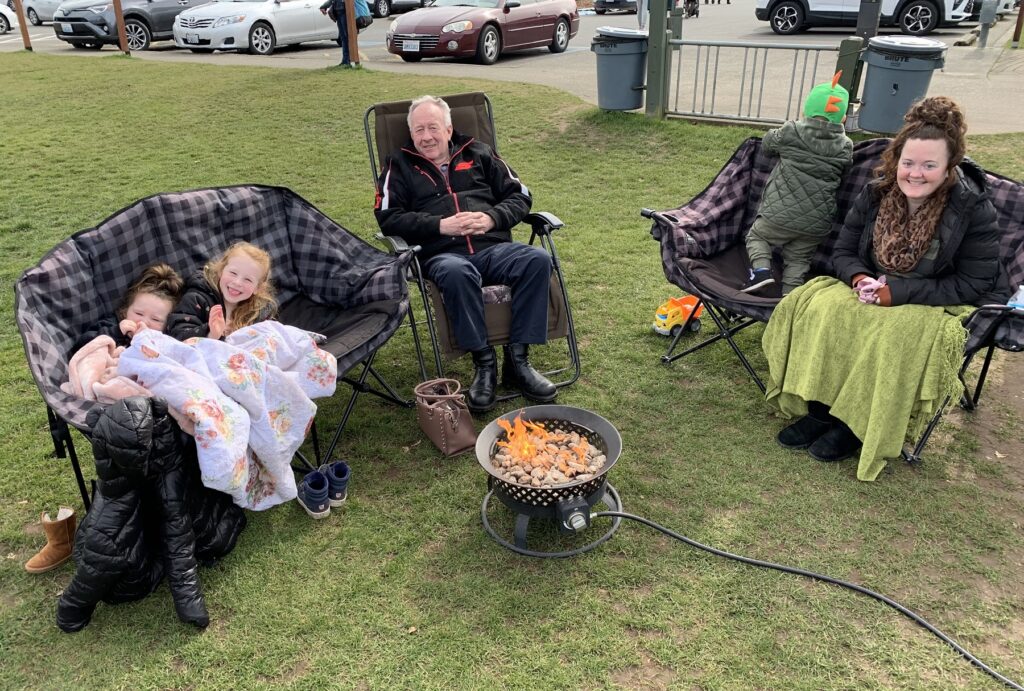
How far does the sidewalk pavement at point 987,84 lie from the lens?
8266 mm

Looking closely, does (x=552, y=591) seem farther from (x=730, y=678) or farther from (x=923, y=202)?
(x=923, y=202)

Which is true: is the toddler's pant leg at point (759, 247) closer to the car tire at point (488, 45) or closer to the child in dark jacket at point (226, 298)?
the child in dark jacket at point (226, 298)

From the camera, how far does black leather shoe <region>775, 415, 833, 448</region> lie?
348 centimetres

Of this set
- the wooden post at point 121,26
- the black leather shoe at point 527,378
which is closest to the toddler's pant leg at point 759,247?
the black leather shoe at point 527,378

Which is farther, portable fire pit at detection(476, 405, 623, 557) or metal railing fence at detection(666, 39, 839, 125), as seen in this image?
metal railing fence at detection(666, 39, 839, 125)

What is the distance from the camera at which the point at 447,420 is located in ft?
11.1

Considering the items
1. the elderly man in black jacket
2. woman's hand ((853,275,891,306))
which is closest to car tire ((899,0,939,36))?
the elderly man in black jacket

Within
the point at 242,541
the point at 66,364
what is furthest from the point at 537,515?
the point at 66,364

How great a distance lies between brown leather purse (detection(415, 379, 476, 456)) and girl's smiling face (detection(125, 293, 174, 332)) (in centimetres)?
111

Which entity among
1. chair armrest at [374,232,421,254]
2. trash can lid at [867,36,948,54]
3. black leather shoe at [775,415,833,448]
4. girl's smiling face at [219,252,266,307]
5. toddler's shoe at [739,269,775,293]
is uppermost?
trash can lid at [867,36,948,54]

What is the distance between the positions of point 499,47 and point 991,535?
11185 mm

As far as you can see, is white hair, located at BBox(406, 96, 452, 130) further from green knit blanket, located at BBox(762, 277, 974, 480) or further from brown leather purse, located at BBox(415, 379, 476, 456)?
green knit blanket, located at BBox(762, 277, 974, 480)

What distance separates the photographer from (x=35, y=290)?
3.00 m

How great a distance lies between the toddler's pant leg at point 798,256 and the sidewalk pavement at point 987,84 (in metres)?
3.89
